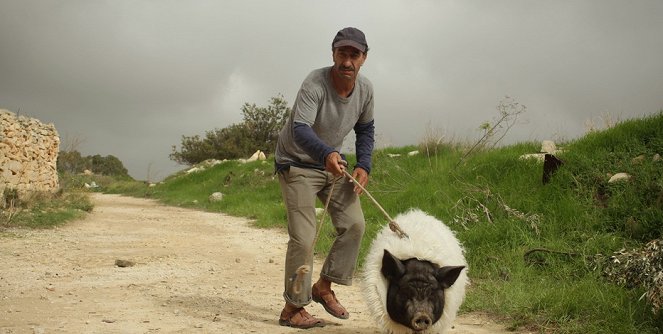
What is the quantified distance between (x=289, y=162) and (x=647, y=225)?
4271mm

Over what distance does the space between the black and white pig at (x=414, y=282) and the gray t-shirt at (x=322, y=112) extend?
102 cm

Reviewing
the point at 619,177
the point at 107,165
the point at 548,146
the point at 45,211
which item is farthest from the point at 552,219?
the point at 107,165

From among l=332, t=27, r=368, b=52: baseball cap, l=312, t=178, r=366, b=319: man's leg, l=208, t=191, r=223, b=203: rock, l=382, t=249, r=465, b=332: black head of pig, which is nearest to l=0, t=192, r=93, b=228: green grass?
l=208, t=191, r=223, b=203: rock

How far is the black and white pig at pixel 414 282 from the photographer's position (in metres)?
3.44

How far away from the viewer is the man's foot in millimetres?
4668

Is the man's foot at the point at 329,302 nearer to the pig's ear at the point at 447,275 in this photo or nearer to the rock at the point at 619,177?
the pig's ear at the point at 447,275

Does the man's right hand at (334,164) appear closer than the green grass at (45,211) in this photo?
Yes

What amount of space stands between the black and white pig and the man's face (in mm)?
1278

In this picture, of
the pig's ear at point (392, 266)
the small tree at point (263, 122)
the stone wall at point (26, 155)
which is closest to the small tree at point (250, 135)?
the small tree at point (263, 122)

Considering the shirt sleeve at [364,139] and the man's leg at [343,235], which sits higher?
the shirt sleeve at [364,139]

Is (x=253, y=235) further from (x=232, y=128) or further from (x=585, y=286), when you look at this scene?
(x=232, y=128)

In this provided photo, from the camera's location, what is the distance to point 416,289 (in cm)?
344

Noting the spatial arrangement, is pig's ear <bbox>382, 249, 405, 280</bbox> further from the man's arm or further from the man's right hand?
the man's arm

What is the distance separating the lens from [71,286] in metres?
5.80
